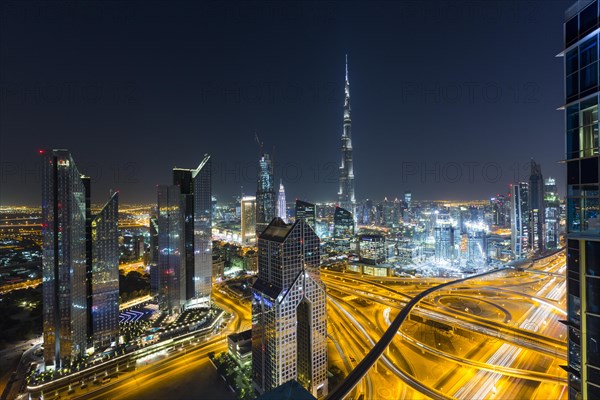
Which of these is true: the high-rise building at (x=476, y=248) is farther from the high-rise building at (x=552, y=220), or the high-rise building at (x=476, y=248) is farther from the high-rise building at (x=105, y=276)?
the high-rise building at (x=105, y=276)

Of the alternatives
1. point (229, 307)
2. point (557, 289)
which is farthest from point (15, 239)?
point (557, 289)

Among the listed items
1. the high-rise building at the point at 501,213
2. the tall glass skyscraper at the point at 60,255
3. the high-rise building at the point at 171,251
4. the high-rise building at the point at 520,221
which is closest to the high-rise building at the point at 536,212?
the high-rise building at the point at 520,221

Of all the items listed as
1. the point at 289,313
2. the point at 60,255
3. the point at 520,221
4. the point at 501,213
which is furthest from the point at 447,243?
the point at 60,255

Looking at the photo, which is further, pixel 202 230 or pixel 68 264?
pixel 202 230

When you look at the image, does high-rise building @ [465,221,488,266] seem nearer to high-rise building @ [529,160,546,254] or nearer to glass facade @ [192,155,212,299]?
high-rise building @ [529,160,546,254]

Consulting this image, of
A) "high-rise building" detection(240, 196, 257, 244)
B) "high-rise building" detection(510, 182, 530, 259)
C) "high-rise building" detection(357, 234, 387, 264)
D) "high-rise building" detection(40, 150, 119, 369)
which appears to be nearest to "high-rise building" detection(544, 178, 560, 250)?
"high-rise building" detection(510, 182, 530, 259)

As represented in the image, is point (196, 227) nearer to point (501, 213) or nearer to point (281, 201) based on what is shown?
point (281, 201)
